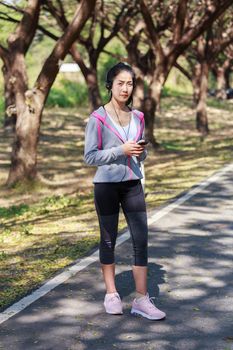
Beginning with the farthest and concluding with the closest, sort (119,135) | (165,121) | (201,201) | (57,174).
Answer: (165,121) < (57,174) < (201,201) < (119,135)

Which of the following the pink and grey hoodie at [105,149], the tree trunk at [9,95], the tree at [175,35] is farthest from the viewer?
the tree at [175,35]

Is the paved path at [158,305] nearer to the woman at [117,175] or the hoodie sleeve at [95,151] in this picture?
the woman at [117,175]

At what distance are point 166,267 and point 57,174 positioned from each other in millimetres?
11254

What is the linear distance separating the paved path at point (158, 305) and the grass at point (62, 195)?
18.1 inches

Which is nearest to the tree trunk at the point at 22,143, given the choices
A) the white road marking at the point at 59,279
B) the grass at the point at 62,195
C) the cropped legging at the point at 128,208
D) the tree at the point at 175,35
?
the grass at the point at 62,195

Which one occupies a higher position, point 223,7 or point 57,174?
point 223,7

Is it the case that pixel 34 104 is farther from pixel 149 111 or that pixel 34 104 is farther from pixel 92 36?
pixel 92 36

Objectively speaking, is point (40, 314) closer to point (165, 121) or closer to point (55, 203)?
point (55, 203)

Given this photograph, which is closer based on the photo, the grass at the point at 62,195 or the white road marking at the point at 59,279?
the white road marking at the point at 59,279

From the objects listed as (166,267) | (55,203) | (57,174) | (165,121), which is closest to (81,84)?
(165,121)

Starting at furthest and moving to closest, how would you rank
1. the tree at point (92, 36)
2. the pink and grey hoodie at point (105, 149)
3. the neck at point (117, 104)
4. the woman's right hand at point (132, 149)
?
→ the tree at point (92, 36)
the neck at point (117, 104)
the pink and grey hoodie at point (105, 149)
the woman's right hand at point (132, 149)

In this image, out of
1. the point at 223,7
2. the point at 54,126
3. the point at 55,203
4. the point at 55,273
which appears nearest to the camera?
the point at 55,273

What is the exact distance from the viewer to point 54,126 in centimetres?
3378

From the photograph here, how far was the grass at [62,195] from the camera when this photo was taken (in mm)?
8383
